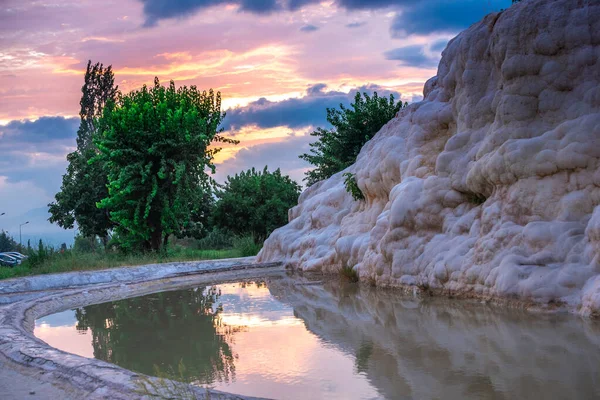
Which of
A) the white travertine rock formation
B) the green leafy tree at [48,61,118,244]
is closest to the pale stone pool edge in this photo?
the white travertine rock formation

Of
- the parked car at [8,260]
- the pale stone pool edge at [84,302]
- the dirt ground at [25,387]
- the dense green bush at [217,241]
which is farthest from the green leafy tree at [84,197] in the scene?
the dirt ground at [25,387]

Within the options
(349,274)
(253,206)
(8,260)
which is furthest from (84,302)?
(8,260)

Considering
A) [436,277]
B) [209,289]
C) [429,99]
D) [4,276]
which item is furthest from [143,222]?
[436,277]

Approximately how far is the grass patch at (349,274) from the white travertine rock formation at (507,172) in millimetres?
211

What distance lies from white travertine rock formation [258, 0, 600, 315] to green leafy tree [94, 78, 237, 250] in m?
11.6

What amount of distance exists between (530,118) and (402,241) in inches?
139

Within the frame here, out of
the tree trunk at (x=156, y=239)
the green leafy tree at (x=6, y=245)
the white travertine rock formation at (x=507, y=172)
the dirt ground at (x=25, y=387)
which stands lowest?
the green leafy tree at (x=6, y=245)

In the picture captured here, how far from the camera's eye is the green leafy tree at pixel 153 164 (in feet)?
81.2

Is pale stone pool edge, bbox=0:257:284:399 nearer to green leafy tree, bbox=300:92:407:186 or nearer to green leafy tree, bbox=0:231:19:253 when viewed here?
green leafy tree, bbox=300:92:407:186

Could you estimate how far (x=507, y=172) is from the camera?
11078 millimetres

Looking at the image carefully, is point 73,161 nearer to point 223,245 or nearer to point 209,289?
point 223,245

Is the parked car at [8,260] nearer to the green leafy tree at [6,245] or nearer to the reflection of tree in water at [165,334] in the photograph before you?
the reflection of tree in water at [165,334]

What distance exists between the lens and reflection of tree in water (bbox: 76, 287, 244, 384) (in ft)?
23.7

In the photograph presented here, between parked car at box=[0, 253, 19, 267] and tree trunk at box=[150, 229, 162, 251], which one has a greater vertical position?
tree trunk at box=[150, 229, 162, 251]
